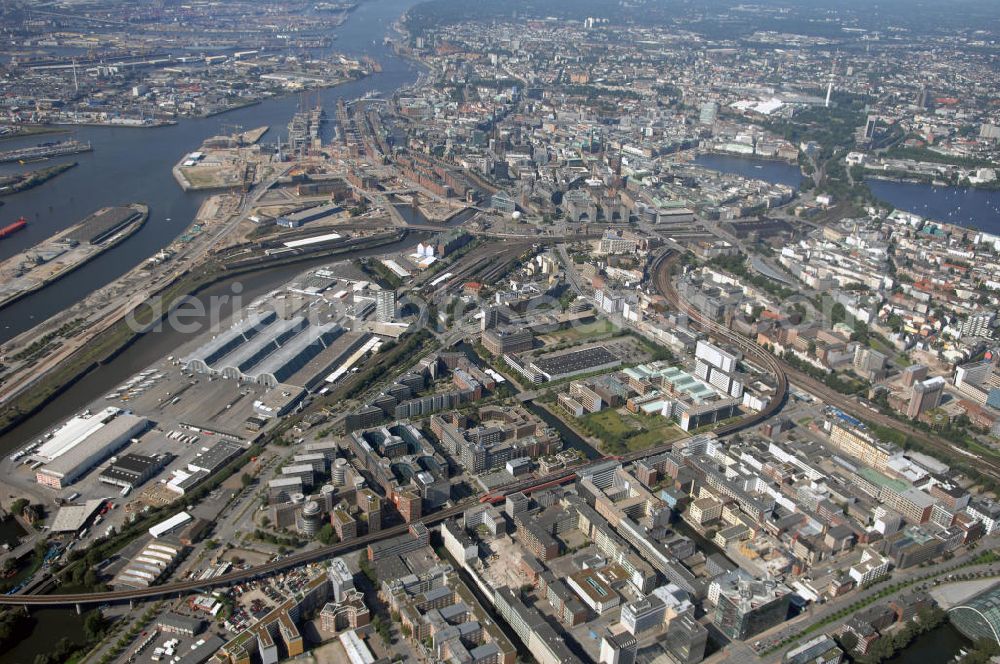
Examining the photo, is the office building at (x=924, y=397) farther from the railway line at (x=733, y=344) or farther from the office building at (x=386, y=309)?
the office building at (x=386, y=309)

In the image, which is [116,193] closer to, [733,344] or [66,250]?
[66,250]

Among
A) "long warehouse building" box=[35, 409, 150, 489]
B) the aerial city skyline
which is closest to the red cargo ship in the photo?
the aerial city skyline

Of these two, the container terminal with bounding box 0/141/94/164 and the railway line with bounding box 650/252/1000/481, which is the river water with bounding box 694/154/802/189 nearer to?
the railway line with bounding box 650/252/1000/481

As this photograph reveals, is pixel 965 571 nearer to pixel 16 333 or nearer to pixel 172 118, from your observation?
pixel 16 333

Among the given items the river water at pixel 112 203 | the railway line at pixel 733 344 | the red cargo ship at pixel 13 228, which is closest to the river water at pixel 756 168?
the railway line at pixel 733 344

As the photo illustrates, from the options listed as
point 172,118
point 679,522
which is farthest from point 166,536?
point 172,118

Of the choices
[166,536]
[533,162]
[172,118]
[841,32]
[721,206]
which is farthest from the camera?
[841,32]
